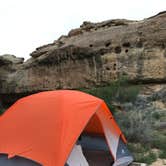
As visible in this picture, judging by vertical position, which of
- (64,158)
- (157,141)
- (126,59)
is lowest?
(157,141)

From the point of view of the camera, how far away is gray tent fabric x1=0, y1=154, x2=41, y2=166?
501 centimetres

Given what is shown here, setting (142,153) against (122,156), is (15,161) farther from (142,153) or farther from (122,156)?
(142,153)

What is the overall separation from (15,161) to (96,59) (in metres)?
8.55

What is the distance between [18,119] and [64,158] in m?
1.41

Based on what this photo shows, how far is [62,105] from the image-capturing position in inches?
218

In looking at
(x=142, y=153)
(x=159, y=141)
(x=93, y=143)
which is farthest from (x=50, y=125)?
(x=159, y=141)

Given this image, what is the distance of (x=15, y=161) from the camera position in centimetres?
515

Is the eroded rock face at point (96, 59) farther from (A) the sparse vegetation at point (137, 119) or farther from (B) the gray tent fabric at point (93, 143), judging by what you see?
(B) the gray tent fabric at point (93, 143)

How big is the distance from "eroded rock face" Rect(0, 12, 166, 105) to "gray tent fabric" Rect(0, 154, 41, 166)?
7547 mm

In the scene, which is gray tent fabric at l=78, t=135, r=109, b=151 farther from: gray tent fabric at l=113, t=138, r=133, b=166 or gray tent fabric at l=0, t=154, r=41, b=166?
gray tent fabric at l=0, t=154, r=41, b=166

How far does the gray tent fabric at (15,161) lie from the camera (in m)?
5.01

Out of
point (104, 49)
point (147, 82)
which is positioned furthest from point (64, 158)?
point (104, 49)

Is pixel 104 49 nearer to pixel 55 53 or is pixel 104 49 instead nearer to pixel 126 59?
pixel 126 59

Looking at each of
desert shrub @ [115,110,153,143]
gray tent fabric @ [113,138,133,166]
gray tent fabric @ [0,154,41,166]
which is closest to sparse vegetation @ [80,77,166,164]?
desert shrub @ [115,110,153,143]
